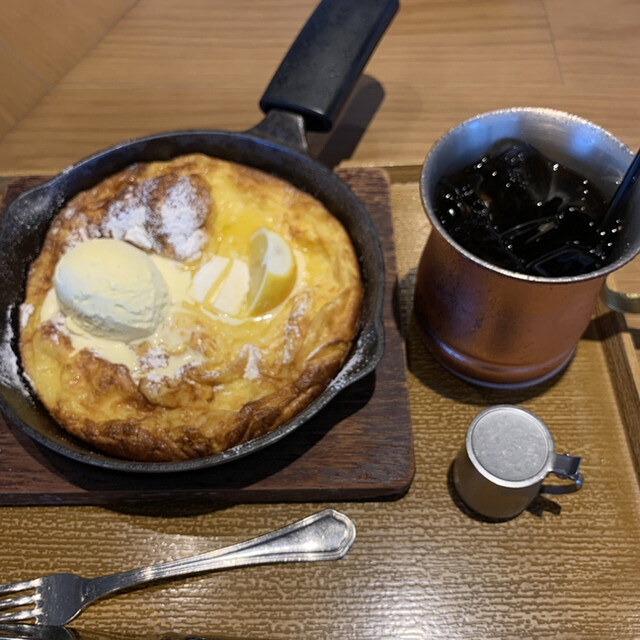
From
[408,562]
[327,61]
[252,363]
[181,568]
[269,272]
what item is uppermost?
[327,61]

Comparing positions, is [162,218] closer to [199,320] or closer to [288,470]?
[199,320]

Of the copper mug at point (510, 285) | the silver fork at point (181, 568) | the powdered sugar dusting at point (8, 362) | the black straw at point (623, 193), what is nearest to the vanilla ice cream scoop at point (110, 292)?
the powdered sugar dusting at point (8, 362)

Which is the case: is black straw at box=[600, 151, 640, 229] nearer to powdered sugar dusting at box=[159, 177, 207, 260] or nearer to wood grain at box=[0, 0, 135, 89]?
powdered sugar dusting at box=[159, 177, 207, 260]

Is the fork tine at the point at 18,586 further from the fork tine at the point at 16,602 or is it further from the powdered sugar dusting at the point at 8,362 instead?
the powdered sugar dusting at the point at 8,362

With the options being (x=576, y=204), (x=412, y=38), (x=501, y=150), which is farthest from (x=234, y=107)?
(x=576, y=204)

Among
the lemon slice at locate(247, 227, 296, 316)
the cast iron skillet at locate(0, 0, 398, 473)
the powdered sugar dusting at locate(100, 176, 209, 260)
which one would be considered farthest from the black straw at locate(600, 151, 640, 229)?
the powdered sugar dusting at locate(100, 176, 209, 260)

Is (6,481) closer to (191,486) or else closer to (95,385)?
(95,385)

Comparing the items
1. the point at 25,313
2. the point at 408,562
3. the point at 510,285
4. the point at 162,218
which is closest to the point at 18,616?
the point at 25,313
